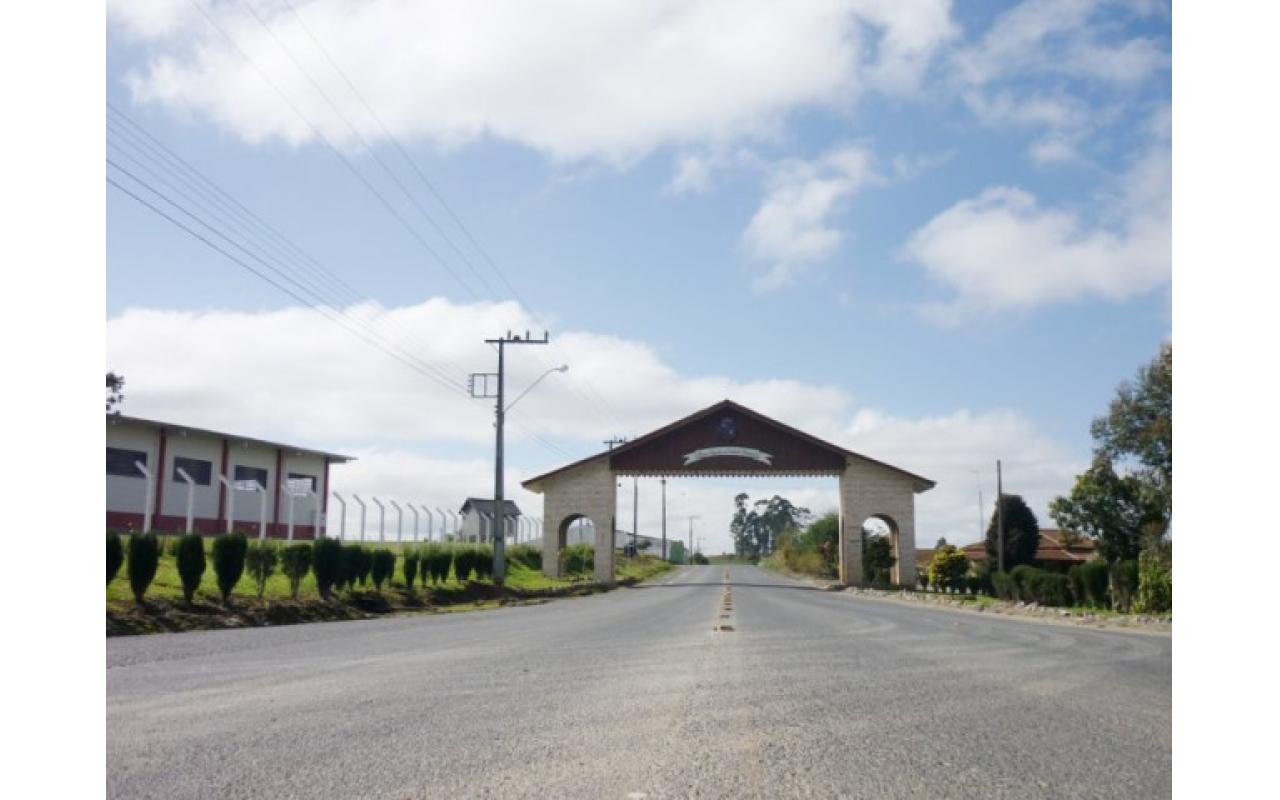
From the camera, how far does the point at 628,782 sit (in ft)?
17.2

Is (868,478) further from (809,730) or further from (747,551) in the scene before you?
(747,551)

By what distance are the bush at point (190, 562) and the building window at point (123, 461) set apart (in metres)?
23.1

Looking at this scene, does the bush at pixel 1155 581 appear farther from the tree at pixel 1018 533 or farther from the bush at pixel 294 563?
the tree at pixel 1018 533

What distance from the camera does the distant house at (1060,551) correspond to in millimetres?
63203

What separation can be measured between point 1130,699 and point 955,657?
13.3 feet

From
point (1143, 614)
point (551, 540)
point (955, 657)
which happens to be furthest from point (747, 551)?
point (955, 657)

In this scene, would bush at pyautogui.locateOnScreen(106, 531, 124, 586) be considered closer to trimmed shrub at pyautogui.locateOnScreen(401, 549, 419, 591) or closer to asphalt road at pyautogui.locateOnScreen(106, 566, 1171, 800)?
asphalt road at pyautogui.locateOnScreen(106, 566, 1171, 800)

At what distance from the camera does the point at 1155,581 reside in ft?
88.1

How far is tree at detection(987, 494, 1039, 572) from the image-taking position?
63.4 metres

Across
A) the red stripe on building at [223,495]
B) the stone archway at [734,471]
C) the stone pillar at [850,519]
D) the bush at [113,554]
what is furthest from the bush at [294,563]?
the stone pillar at [850,519]

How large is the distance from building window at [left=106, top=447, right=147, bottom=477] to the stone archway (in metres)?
20.0

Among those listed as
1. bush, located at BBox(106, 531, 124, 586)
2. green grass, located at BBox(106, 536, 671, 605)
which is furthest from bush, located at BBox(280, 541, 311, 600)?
bush, located at BBox(106, 531, 124, 586)

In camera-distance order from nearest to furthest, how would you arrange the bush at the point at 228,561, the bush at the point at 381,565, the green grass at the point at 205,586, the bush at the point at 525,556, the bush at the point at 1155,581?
the green grass at the point at 205,586 < the bush at the point at 228,561 < the bush at the point at 1155,581 < the bush at the point at 381,565 < the bush at the point at 525,556

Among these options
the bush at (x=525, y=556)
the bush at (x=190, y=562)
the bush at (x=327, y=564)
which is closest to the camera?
the bush at (x=190, y=562)
